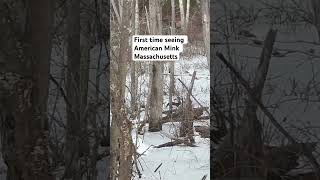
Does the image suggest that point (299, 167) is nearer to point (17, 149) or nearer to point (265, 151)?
point (265, 151)

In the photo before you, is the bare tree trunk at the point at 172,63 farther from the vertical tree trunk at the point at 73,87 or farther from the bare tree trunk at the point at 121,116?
the vertical tree trunk at the point at 73,87

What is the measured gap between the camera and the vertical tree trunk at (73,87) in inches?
119

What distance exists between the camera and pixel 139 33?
298 centimetres

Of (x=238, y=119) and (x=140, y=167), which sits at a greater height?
(x=238, y=119)

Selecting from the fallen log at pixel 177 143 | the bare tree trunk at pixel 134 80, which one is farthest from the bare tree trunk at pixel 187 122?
the bare tree trunk at pixel 134 80

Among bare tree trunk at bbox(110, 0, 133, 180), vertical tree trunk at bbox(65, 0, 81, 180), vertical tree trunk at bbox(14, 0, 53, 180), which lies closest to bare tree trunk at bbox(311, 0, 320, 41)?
bare tree trunk at bbox(110, 0, 133, 180)

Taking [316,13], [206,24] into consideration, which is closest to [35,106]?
[206,24]

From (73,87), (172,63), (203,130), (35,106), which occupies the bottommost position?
(203,130)

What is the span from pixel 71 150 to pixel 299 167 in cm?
130

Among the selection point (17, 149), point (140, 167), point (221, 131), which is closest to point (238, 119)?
point (221, 131)

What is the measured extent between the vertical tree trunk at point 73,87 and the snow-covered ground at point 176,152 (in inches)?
13.4

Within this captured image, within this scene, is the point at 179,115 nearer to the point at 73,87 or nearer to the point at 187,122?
the point at 187,122

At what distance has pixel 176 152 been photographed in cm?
307

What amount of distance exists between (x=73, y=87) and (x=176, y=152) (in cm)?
68
